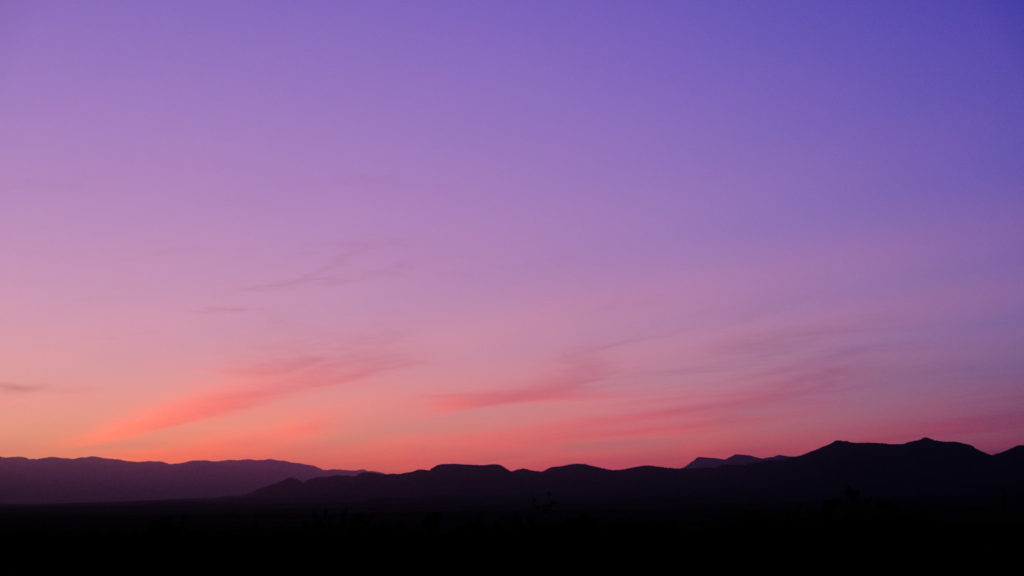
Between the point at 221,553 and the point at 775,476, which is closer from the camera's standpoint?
the point at 221,553

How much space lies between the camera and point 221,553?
51.5 metres

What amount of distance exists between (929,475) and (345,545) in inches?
6222

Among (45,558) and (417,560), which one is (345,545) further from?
(45,558)

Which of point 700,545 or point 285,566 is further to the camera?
point 700,545

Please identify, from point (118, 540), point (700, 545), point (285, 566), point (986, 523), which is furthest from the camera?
point (986, 523)

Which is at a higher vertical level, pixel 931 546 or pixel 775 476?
pixel 775 476

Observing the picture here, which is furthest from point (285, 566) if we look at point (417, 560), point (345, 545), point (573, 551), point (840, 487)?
point (840, 487)

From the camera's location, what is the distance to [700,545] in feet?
178

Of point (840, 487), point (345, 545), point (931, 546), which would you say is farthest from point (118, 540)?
point (840, 487)

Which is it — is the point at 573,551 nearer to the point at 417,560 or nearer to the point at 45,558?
the point at 417,560

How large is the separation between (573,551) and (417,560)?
9098mm

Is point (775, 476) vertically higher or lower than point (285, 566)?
higher

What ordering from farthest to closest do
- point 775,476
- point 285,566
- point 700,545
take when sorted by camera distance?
point 775,476 < point 700,545 < point 285,566

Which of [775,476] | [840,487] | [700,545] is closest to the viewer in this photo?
[700,545]
